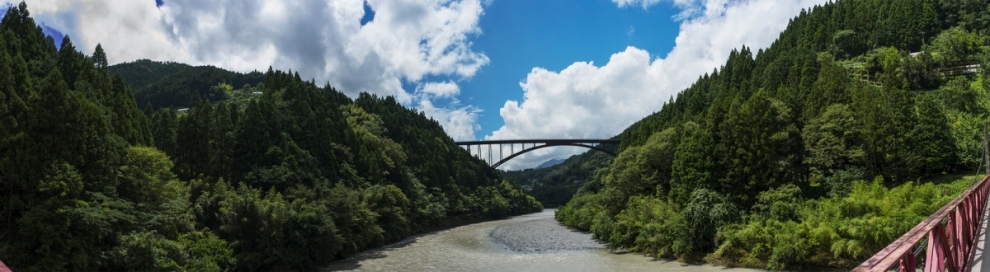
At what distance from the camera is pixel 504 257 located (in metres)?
32.3

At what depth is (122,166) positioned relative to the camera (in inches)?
928

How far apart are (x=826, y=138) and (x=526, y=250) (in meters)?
17.9

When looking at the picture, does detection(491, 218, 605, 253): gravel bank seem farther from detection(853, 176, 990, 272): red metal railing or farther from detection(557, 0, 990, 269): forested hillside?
detection(853, 176, 990, 272): red metal railing

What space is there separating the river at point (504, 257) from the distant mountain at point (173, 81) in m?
51.5

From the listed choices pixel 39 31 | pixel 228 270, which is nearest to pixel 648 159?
pixel 228 270

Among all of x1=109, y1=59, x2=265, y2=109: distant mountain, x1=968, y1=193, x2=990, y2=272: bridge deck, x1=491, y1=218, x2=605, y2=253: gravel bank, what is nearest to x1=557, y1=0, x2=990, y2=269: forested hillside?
x1=491, y1=218, x2=605, y2=253: gravel bank

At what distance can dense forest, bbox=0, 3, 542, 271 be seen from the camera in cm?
1983

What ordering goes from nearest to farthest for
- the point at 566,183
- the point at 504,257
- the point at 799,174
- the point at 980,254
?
the point at 980,254 < the point at 799,174 < the point at 504,257 < the point at 566,183

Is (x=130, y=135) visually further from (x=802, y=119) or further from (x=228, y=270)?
(x=802, y=119)

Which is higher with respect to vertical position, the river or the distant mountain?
the distant mountain

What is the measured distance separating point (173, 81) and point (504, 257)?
319ft

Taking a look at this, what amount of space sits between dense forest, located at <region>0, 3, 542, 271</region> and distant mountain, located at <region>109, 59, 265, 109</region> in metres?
38.5

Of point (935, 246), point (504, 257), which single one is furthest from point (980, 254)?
point (504, 257)

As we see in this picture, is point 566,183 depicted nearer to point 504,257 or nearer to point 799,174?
point 504,257
